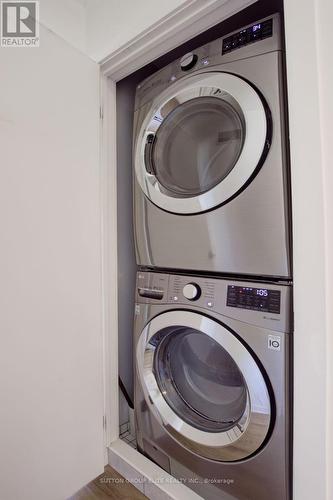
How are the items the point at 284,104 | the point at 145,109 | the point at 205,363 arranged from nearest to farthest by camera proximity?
1. the point at 284,104
2. the point at 205,363
3. the point at 145,109

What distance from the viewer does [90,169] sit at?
116cm

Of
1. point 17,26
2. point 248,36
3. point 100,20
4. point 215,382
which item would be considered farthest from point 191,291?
point 100,20

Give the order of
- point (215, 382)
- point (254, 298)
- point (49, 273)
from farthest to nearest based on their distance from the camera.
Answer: point (215, 382) < point (49, 273) < point (254, 298)

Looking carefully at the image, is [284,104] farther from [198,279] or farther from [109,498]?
[109,498]

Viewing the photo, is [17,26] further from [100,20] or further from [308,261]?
[308,261]

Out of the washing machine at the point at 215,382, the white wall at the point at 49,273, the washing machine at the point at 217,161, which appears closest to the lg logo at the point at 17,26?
the white wall at the point at 49,273

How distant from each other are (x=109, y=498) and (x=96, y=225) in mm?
1206

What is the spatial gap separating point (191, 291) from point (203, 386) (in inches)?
18.0

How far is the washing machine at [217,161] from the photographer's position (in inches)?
33.4

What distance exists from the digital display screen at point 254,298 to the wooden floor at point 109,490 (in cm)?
98

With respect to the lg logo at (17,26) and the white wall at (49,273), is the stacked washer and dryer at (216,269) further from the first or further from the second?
the lg logo at (17,26)

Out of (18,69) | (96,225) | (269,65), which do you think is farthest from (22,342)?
(269,65)

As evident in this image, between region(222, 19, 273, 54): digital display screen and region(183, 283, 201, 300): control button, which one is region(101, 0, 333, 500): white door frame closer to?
region(222, 19, 273, 54): digital display screen

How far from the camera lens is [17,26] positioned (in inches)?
37.5
